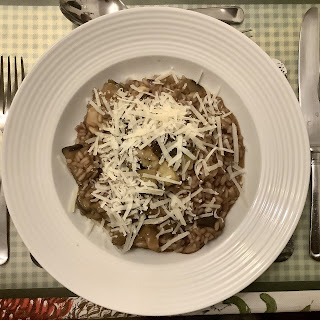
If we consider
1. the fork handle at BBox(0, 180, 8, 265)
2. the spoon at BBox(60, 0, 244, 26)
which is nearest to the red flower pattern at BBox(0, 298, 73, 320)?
the fork handle at BBox(0, 180, 8, 265)

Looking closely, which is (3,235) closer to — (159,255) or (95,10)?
(159,255)

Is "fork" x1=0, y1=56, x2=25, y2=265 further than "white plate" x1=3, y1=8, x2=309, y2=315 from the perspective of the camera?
Yes

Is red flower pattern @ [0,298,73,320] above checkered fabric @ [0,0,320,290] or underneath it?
underneath

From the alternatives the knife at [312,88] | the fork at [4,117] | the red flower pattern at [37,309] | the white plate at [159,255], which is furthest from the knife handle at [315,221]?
the fork at [4,117]

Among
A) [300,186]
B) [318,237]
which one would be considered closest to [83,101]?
[300,186]

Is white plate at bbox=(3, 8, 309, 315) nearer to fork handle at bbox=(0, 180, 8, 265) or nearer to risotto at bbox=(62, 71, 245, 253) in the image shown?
risotto at bbox=(62, 71, 245, 253)

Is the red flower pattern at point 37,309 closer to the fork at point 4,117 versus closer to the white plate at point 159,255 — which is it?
the fork at point 4,117

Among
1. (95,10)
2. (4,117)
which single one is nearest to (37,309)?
(4,117)
